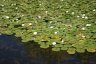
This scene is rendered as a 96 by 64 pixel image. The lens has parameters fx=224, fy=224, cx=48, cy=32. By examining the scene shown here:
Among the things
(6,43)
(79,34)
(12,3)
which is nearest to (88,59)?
(79,34)

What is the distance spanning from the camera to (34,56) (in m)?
6.49

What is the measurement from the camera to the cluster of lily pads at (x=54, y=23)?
268 inches

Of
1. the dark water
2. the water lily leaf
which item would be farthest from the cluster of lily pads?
the dark water

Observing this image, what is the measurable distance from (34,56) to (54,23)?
2209mm

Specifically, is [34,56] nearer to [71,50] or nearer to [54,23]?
[71,50]

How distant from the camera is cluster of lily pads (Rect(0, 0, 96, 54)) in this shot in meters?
6.80

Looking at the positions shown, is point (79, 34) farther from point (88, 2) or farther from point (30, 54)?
point (88, 2)

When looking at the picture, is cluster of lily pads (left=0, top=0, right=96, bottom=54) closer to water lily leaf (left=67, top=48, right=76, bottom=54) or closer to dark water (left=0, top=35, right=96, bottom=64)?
water lily leaf (left=67, top=48, right=76, bottom=54)

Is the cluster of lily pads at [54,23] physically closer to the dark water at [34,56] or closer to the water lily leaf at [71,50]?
the water lily leaf at [71,50]

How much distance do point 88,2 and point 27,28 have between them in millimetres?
4714

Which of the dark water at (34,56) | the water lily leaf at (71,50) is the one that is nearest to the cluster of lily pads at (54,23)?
the water lily leaf at (71,50)

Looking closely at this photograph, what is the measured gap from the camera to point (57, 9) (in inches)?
406

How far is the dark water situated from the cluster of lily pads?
0.51ft

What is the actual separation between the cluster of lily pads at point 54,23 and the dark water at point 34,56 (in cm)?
16
